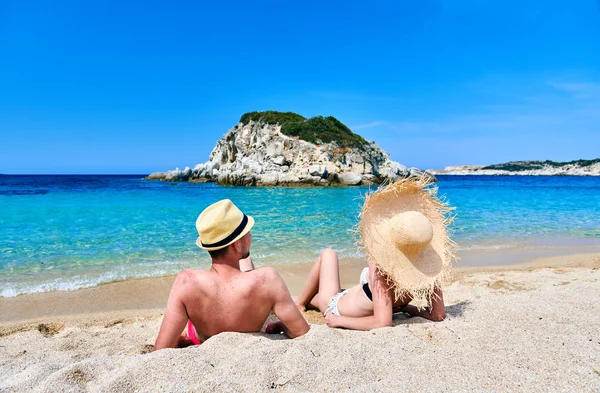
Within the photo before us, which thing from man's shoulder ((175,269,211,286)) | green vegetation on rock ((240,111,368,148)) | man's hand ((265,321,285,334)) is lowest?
man's hand ((265,321,285,334))

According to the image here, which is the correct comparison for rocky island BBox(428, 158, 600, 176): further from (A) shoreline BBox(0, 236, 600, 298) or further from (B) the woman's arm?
(B) the woman's arm

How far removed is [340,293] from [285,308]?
3.67 feet

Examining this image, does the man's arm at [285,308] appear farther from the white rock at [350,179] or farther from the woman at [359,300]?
the white rock at [350,179]

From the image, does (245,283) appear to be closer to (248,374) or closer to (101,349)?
(248,374)

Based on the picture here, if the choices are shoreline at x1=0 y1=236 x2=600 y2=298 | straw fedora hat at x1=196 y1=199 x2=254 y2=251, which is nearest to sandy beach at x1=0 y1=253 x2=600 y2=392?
straw fedora hat at x1=196 y1=199 x2=254 y2=251

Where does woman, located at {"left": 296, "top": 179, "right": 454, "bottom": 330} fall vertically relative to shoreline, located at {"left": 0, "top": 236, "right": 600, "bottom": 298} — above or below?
above

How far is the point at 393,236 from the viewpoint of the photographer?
122 inches

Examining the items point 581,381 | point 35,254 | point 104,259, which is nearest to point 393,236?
point 581,381

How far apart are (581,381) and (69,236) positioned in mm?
10056

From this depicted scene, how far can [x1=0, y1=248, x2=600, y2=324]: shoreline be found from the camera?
15.4 feet

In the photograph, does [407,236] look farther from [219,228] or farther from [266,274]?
[219,228]

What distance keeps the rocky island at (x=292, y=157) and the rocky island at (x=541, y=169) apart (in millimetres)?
65835

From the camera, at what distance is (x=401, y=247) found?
3092 millimetres

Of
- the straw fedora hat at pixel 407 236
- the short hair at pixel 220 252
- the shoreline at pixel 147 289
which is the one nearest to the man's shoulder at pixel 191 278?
the short hair at pixel 220 252
